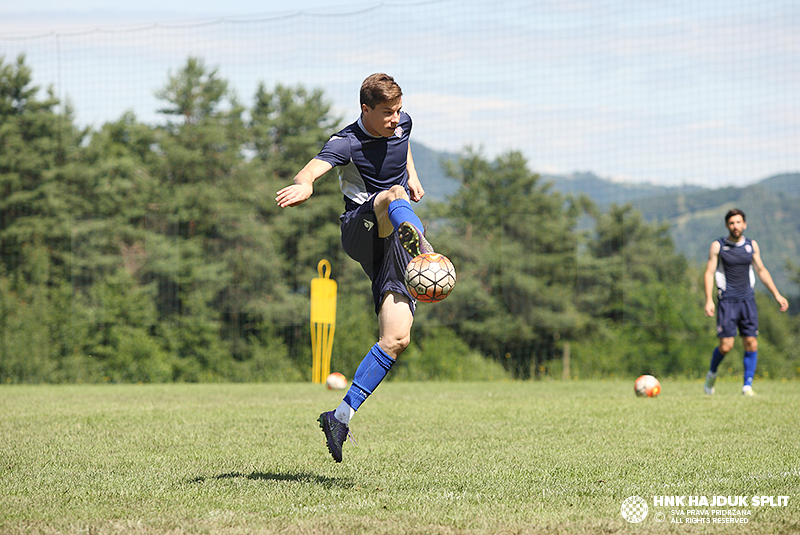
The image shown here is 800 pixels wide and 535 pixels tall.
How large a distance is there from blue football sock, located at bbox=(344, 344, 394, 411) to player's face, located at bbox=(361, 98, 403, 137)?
1.22m

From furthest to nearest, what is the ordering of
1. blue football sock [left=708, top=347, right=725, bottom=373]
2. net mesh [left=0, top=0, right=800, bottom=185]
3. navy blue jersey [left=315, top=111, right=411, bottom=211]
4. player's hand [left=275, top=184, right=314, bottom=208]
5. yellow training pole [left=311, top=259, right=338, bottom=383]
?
net mesh [left=0, top=0, right=800, bottom=185] < yellow training pole [left=311, top=259, right=338, bottom=383] < blue football sock [left=708, top=347, right=725, bottom=373] < navy blue jersey [left=315, top=111, right=411, bottom=211] < player's hand [left=275, top=184, right=314, bottom=208]

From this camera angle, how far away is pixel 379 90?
415cm

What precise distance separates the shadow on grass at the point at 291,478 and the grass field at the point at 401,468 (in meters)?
0.02

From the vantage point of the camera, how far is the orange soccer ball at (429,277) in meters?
3.80

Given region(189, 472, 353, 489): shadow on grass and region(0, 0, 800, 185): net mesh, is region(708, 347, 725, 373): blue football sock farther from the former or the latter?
region(0, 0, 800, 185): net mesh

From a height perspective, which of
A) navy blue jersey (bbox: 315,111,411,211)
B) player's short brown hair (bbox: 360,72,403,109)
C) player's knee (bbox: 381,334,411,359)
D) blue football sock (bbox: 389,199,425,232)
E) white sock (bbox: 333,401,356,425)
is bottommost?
white sock (bbox: 333,401,356,425)

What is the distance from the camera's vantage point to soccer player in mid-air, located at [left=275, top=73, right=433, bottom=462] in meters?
3.95

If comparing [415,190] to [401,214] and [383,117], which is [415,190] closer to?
[383,117]

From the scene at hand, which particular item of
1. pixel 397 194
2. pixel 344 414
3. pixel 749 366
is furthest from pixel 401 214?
pixel 749 366

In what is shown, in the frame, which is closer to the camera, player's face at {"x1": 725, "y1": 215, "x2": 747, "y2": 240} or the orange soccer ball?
the orange soccer ball

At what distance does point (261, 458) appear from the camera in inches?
188

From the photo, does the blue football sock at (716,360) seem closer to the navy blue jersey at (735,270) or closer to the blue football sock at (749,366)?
the blue football sock at (749,366)

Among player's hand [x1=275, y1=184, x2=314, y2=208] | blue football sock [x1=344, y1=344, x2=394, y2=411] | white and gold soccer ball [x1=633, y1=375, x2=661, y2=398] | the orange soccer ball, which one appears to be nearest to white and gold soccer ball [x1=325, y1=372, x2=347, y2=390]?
white and gold soccer ball [x1=633, y1=375, x2=661, y2=398]

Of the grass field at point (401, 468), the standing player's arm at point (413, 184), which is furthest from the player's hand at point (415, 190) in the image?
the grass field at point (401, 468)
